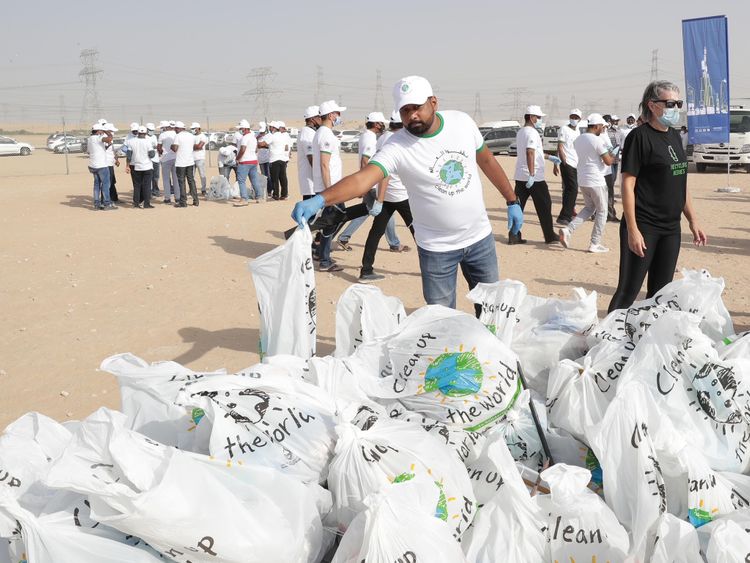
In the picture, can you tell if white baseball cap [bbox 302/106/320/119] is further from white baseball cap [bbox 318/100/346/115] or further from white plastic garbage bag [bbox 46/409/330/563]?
white plastic garbage bag [bbox 46/409/330/563]

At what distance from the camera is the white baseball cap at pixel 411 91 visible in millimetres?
3338

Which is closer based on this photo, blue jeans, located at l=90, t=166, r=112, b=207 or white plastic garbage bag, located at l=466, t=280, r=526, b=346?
white plastic garbage bag, located at l=466, t=280, r=526, b=346

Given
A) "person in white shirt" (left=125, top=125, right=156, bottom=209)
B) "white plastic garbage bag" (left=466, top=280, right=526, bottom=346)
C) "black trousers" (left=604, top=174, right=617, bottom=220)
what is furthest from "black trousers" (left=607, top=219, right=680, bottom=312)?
A: "person in white shirt" (left=125, top=125, right=156, bottom=209)

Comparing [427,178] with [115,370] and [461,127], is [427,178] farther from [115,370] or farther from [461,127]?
[115,370]

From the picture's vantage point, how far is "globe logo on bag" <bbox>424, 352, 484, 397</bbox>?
8.41 ft

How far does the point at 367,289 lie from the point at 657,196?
5.96 feet

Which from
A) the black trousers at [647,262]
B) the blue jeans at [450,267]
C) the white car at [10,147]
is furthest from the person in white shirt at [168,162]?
the white car at [10,147]

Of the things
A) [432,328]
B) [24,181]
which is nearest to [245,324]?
[432,328]

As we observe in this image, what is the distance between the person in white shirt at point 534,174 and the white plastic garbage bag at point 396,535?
22.5 feet

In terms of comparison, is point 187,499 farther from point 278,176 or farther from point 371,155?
point 278,176

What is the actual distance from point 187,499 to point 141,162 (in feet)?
41.1

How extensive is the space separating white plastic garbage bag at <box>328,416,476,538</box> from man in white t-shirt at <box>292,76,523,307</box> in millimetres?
1384

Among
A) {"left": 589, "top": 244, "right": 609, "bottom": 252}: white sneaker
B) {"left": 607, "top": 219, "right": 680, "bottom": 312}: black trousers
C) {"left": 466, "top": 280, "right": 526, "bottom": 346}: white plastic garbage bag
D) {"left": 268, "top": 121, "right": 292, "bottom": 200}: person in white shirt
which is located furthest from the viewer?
{"left": 268, "top": 121, "right": 292, "bottom": 200}: person in white shirt

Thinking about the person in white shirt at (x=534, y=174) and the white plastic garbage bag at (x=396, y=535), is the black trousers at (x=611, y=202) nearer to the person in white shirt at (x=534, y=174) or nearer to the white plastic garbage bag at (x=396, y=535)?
the person in white shirt at (x=534, y=174)
